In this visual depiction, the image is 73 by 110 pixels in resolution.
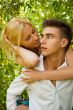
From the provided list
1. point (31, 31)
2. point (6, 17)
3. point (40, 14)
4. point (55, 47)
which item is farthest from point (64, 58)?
point (40, 14)

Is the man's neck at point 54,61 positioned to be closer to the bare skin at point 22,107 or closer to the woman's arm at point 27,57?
the woman's arm at point 27,57

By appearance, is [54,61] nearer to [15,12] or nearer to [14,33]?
[14,33]

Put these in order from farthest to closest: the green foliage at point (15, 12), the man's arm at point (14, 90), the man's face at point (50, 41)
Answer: the green foliage at point (15, 12), the man's arm at point (14, 90), the man's face at point (50, 41)

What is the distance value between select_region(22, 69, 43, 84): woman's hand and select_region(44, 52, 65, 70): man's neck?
0.47ft

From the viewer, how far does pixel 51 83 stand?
3209 mm

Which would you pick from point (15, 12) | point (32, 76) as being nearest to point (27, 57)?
point (32, 76)

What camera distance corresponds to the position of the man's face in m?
3.16

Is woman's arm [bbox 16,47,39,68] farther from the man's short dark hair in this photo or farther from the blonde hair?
the man's short dark hair

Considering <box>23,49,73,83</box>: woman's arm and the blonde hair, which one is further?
the blonde hair

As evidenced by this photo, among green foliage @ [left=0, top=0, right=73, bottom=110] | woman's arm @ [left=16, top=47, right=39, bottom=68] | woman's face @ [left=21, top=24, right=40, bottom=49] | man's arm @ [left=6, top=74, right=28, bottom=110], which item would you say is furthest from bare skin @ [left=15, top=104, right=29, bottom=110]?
green foliage @ [left=0, top=0, right=73, bottom=110]

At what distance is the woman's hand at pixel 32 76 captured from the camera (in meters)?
3.20

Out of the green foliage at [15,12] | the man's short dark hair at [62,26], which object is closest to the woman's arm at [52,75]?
the man's short dark hair at [62,26]

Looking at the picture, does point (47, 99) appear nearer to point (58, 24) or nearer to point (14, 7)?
point (58, 24)

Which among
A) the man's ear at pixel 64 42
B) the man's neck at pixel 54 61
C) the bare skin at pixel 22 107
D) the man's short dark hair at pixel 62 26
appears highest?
the man's short dark hair at pixel 62 26
